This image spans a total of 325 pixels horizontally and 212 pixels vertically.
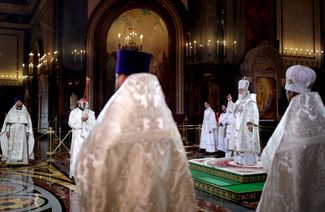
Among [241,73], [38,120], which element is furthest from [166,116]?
[38,120]

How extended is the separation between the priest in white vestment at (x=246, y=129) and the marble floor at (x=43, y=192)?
2139 mm

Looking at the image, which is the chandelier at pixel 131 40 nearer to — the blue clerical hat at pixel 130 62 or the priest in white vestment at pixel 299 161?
the priest in white vestment at pixel 299 161

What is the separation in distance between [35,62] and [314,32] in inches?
601

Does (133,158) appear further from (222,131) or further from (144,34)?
(144,34)

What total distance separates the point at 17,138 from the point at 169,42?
30.3ft

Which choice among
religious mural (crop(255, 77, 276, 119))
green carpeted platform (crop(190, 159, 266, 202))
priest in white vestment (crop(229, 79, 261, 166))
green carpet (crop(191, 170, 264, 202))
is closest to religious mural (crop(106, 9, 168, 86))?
religious mural (crop(255, 77, 276, 119))

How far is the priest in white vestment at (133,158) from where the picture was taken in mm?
2549

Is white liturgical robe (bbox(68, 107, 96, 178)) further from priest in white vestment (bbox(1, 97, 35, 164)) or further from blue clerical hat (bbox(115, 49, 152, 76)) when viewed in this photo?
blue clerical hat (bbox(115, 49, 152, 76))

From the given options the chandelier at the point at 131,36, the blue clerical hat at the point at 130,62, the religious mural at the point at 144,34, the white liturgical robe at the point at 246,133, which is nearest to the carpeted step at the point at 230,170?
the white liturgical robe at the point at 246,133

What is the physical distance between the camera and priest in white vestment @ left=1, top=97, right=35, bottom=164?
34.6ft

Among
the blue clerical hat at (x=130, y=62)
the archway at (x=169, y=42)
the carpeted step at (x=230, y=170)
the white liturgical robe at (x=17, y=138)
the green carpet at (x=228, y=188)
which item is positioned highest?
the archway at (x=169, y=42)

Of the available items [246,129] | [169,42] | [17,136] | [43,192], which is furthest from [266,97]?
[43,192]

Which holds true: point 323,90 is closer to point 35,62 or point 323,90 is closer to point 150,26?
point 150,26

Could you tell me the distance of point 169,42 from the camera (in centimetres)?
1778
